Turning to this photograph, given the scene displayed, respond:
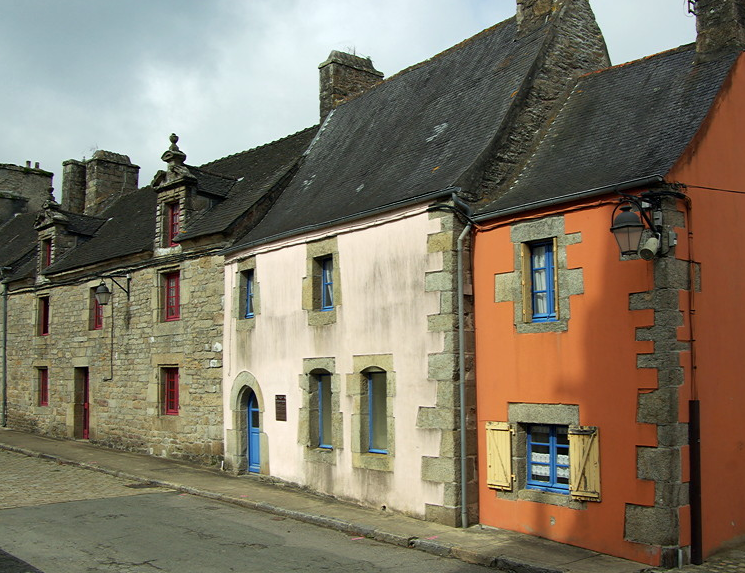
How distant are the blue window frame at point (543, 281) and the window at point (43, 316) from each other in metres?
16.6

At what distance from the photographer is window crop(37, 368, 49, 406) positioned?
2231 cm

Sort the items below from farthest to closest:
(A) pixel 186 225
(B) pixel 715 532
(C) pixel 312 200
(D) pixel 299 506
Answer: (A) pixel 186 225 < (C) pixel 312 200 < (D) pixel 299 506 < (B) pixel 715 532

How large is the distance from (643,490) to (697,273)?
251 cm

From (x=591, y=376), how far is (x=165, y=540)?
5330mm

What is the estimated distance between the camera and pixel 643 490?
8.30 meters

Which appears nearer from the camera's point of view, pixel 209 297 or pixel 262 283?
pixel 262 283

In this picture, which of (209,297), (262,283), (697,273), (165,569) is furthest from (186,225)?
(697,273)

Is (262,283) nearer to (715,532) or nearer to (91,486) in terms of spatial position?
(91,486)

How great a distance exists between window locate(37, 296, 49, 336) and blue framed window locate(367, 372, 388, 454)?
13931 millimetres

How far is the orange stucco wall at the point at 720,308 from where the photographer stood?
28.8ft

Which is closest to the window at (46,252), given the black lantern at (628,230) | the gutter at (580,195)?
the gutter at (580,195)

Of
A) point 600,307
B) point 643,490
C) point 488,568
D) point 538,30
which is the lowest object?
point 488,568

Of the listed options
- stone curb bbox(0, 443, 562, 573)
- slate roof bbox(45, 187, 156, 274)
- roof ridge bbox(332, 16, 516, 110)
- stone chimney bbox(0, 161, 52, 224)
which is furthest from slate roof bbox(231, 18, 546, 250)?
stone chimney bbox(0, 161, 52, 224)

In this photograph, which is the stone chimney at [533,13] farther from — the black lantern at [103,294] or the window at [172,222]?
the black lantern at [103,294]
